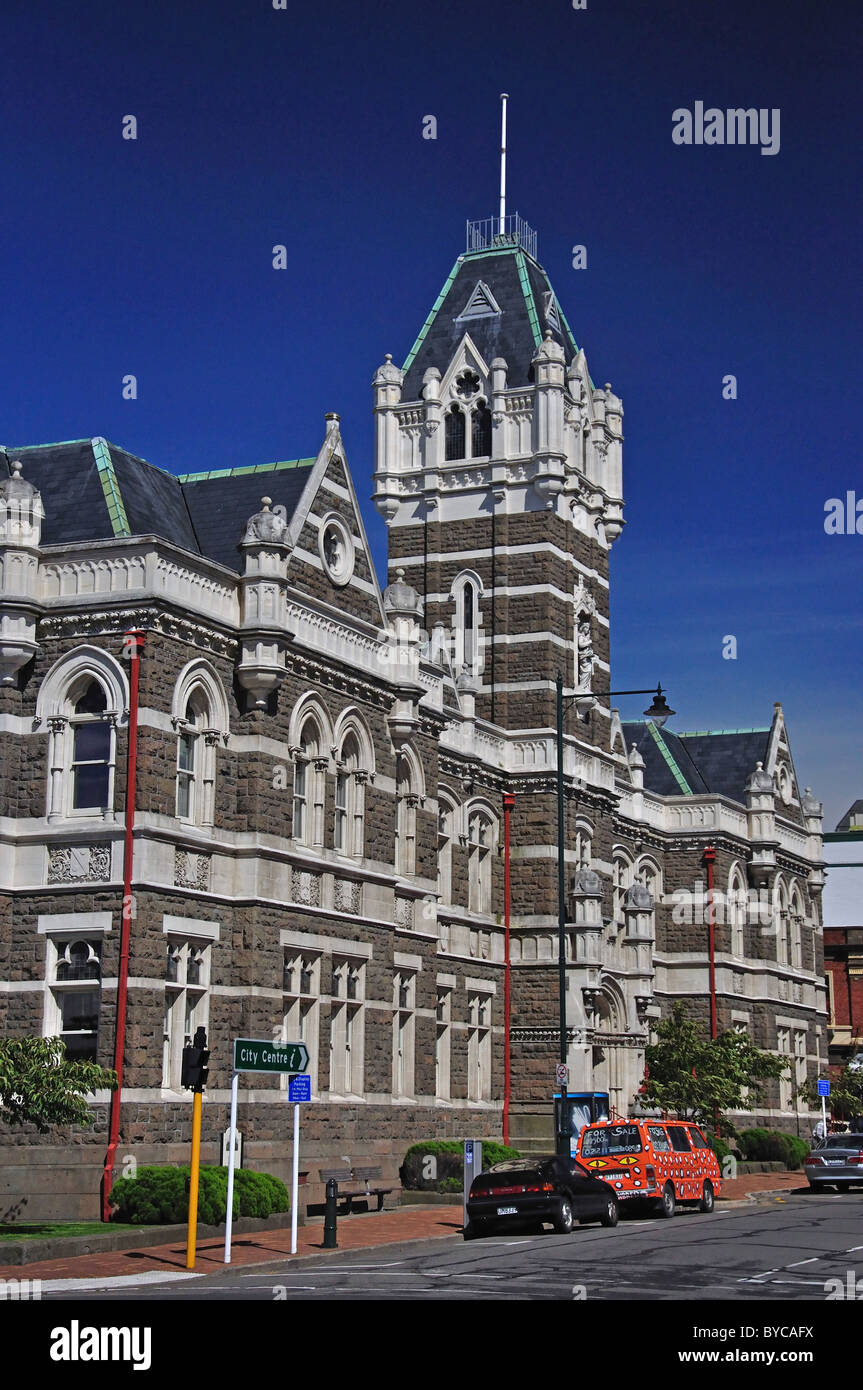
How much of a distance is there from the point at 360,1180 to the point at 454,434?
78.5 feet

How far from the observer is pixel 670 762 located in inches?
2537

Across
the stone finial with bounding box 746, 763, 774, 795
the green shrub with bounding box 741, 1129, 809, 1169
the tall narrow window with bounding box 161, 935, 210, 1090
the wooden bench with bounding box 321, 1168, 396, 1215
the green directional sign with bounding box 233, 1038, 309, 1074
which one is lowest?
the green shrub with bounding box 741, 1129, 809, 1169

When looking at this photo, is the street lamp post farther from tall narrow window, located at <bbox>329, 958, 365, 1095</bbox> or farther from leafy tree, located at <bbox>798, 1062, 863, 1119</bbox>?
leafy tree, located at <bbox>798, 1062, 863, 1119</bbox>

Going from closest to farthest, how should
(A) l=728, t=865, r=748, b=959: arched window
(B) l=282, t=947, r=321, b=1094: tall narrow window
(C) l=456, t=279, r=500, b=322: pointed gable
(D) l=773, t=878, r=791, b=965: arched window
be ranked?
(B) l=282, t=947, r=321, b=1094: tall narrow window < (C) l=456, t=279, r=500, b=322: pointed gable < (A) l=728, t=865, r=748, b=959: arched window < (D) l=773, t=878, r=791, b=965: arched window

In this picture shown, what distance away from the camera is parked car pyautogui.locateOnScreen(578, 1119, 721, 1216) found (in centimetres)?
A: 3153

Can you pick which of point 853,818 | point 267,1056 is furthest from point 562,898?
point 853,818

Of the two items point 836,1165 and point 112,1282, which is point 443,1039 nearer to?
point 836,1165

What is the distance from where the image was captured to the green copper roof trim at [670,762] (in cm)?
6350

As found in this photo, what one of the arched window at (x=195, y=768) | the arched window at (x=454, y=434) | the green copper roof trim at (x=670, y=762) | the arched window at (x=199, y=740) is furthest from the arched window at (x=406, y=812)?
the green copper roof trim at (x=670, y=762)

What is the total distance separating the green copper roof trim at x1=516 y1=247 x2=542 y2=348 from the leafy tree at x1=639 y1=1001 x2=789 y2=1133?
19478 millimetres

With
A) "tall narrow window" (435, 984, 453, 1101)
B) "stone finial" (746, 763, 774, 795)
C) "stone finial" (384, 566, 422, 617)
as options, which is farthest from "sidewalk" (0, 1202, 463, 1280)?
"stone finial" (746, 763, 774, 795)

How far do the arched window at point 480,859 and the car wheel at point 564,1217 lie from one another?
1835 centimetres
